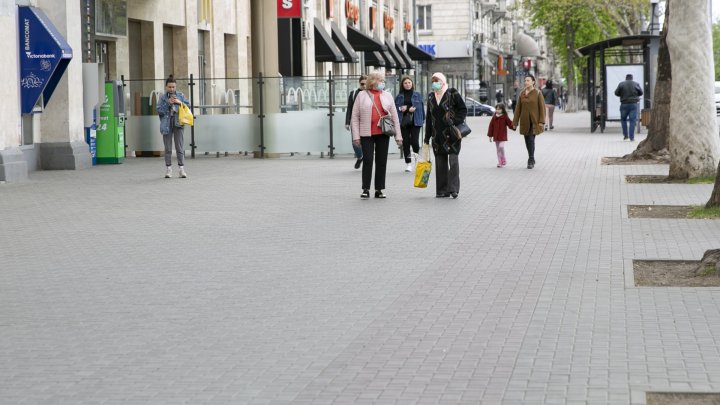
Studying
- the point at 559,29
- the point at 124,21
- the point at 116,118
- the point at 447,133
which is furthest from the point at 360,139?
the point at 559,29

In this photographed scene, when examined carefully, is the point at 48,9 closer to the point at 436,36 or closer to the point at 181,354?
the point at 181,354

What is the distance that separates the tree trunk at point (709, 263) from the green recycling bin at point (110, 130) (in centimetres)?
1848

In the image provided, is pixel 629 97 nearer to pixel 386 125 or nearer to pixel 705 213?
pixel 386 125

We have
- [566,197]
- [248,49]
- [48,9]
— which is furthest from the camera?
[248,49]

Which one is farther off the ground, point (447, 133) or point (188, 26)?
point (188, 26)

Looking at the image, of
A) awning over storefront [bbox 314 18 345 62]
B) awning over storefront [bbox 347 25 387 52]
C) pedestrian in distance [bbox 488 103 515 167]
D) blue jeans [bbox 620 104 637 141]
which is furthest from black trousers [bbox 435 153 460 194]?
awning over storefront [bbox 347 25 387 52]

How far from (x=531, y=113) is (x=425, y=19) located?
6052cm

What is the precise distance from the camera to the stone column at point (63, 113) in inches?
966

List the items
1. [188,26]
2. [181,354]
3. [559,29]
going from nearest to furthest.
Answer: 1. [181,354]
2. [188,26]
3. [559,29]

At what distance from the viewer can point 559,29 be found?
7938cm

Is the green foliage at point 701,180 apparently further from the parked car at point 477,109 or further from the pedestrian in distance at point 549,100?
the parked car at point 477,109

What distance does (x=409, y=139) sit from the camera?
23.7 metres

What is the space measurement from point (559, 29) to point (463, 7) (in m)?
6.84

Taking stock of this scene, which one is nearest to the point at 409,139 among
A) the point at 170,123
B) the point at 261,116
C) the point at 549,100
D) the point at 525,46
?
the point at 170,123
